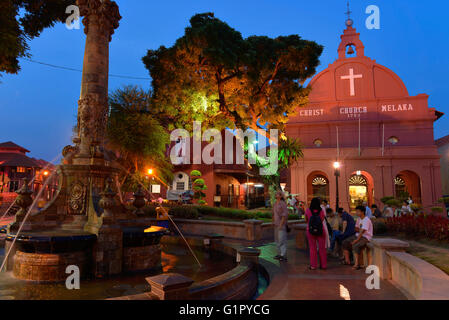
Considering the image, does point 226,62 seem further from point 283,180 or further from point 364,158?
point 283,180

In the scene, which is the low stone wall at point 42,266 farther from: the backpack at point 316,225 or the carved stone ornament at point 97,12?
the carved stone ornament at point 97,12

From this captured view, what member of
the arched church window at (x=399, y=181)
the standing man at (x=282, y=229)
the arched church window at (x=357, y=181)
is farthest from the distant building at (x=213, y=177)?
the standing man at (x=282, y=229)

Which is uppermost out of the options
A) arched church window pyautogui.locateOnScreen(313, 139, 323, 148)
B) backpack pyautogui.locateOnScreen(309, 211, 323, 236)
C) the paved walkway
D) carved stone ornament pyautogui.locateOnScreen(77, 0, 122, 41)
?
carved stone ornament pyautogui.locateOnScreen(77, 0, 122, 41)

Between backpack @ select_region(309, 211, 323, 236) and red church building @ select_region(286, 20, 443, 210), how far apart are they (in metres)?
23.4

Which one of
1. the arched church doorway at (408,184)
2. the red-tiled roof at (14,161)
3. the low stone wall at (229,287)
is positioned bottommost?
the low stone wall at (229,287)

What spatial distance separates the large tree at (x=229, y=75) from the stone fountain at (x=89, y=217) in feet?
25.5

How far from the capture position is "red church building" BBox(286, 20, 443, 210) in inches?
1127

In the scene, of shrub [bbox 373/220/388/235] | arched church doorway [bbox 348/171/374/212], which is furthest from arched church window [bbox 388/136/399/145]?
shrub [bbox 373/220/388/235]

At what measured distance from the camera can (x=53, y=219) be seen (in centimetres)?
790

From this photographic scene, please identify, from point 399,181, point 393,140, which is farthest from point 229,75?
point 399,181

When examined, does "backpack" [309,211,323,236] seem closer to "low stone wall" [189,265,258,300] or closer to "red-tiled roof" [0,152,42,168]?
"low stone wall" [189,265,258,300]

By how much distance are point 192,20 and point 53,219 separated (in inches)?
595

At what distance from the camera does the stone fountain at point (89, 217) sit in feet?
20.6

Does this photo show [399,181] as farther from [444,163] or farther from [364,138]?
[444,163]
